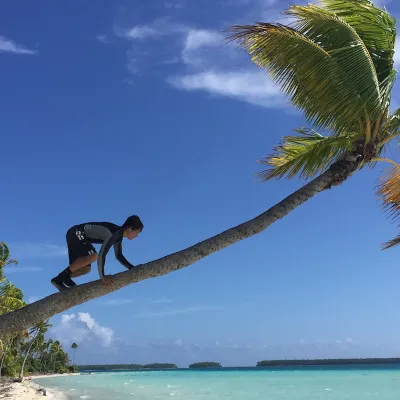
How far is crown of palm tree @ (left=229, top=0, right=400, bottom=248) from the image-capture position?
758 centimetres

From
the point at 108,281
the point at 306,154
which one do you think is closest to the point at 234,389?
the point at 306,154

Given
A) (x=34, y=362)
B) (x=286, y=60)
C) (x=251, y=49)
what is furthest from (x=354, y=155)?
(x=34, y=362)

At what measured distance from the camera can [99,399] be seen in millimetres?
40938

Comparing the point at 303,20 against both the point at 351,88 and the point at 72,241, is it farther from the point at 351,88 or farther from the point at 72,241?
the point at 72,241

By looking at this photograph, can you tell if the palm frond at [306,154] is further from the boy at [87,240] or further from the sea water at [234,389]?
the sea water at [234,389]

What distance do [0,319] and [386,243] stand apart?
799 centimetres

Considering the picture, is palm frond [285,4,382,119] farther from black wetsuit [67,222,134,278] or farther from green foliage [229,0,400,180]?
black wetsuit [67,222,134,278]

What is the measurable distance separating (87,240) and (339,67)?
13.6ft

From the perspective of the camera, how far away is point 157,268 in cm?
547

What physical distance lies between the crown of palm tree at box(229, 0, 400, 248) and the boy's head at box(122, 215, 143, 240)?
3.23 m

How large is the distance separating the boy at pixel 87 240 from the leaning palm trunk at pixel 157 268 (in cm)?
46

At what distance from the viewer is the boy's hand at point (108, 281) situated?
523 centimetres

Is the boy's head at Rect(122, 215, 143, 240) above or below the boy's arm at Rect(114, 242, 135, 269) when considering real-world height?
above

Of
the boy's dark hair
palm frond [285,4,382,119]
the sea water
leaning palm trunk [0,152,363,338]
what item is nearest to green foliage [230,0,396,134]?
palm frond [285,4,382,119]
